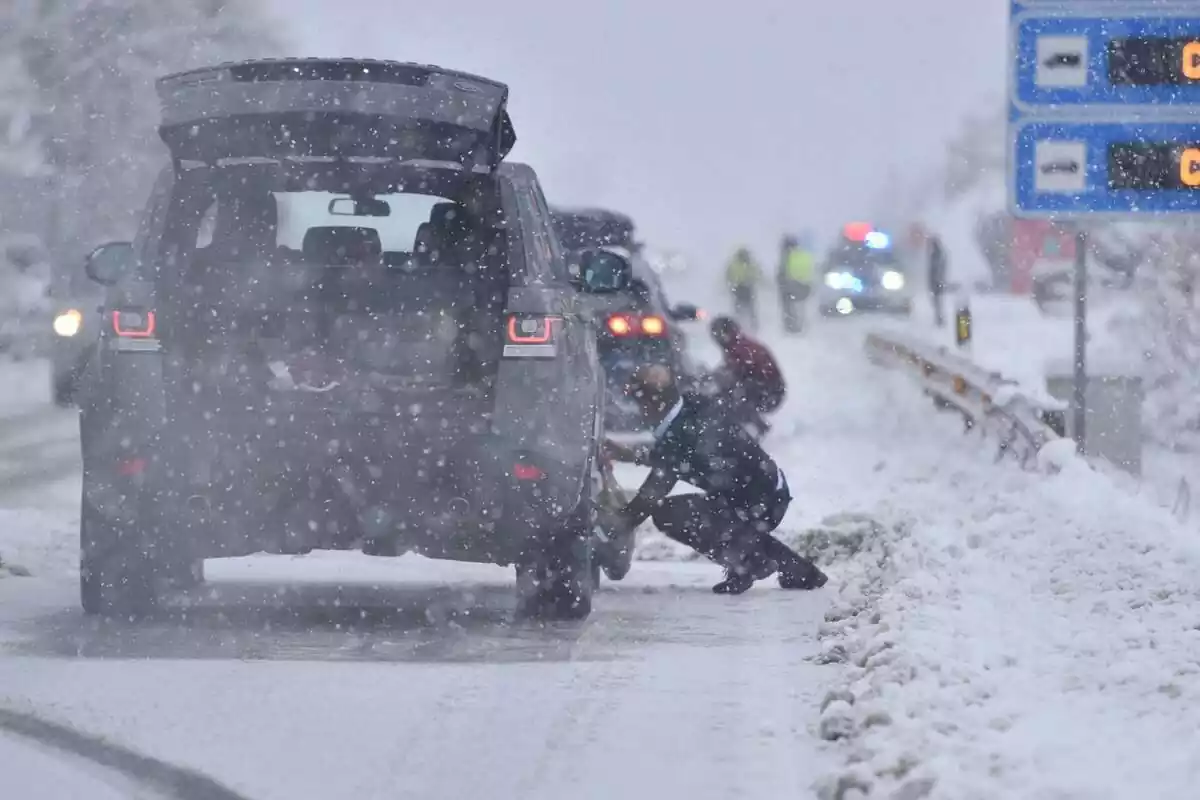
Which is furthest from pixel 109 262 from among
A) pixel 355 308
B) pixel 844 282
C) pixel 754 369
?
pixel 844 282

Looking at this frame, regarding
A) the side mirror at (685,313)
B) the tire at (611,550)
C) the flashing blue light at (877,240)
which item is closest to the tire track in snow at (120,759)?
the tire at (611,550)

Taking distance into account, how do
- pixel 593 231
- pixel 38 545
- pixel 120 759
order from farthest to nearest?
pixel 593 231 < pixel 38 545 < pixel 120 759

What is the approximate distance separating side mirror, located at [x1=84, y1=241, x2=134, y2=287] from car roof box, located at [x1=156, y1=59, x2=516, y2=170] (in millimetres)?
558

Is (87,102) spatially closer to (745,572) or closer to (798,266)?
(798,266)

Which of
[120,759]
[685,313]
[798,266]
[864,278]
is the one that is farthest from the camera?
[864,278]

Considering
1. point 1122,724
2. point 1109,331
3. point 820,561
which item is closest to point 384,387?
point 1122,724

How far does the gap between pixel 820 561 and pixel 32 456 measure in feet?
30.5

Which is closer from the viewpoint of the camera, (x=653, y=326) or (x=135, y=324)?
(x=135, y=324)

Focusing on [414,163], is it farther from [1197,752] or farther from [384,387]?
[1197,752]

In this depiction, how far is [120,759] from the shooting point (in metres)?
6.39

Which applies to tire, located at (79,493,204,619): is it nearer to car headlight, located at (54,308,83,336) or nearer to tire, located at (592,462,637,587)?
tire, located at (592,462,637,587)

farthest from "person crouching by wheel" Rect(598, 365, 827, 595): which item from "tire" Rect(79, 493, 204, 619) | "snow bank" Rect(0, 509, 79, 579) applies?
"snow bank" Rect(0, 509, 79, 579)

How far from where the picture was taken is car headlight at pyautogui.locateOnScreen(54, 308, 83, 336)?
24594 mm

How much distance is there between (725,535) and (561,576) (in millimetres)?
2044
